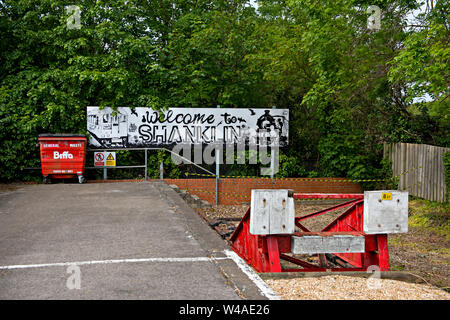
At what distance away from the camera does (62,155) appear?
14.3m

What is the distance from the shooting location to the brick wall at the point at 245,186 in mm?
15773

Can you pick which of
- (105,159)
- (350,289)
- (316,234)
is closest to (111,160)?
(105,159)

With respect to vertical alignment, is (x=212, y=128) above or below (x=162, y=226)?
above

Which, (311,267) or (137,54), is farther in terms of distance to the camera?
(137,54)

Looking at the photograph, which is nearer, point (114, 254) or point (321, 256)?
point (114, 254)

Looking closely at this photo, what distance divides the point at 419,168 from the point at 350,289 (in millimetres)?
11039

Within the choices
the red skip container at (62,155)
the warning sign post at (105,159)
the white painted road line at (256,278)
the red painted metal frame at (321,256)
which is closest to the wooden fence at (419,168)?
the red painted metal frame at (321,256)

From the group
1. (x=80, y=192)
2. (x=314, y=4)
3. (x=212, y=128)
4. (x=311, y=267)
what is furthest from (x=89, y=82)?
(x=311, y=267)

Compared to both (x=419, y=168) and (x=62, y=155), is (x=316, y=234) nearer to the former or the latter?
(x=419, y=168)

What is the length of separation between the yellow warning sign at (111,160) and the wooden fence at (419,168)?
9.48m

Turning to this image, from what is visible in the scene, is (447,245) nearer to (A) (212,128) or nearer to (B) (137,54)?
(A) (212,128)

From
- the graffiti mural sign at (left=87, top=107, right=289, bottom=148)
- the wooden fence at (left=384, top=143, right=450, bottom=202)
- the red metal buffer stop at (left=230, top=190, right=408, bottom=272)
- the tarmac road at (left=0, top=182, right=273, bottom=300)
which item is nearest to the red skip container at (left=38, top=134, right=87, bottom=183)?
the graffiti mural sign at (left=87, top=107, right=289, bottom=148)
